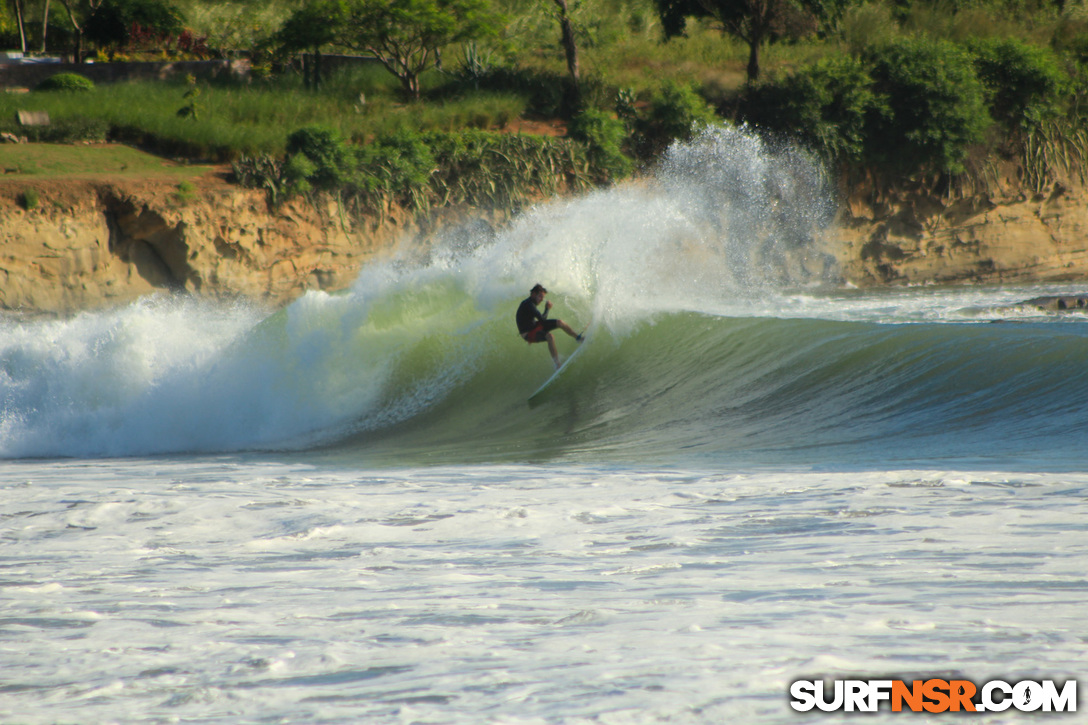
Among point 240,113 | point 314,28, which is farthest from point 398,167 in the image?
point 314,28

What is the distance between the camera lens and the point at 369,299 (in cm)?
1159

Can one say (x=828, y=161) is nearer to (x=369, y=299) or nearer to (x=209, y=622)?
(x=369, y=299)

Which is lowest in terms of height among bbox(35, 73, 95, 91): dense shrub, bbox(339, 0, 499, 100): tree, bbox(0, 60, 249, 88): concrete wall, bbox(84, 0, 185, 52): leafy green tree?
bbox(35, 73, 95, 91): dense shrub

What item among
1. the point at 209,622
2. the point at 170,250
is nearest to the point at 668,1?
the point at 170,250

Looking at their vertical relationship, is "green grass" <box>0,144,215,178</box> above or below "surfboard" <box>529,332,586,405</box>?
above

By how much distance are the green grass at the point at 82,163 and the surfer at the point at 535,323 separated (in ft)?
38.8

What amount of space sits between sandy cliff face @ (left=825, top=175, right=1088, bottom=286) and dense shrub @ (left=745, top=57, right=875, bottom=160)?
4.72 feet

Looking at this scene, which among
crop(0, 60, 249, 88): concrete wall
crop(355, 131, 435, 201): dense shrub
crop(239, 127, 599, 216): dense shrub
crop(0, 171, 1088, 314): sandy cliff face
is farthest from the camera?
crop(0, 60, 249, 88): concrete wall

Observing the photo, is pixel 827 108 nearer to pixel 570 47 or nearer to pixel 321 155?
pixel 570 47

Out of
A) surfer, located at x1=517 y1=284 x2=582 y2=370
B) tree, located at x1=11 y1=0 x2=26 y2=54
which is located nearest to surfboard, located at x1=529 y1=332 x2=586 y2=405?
surfer, located at x1=517 y1=284 x2=582 y2=370

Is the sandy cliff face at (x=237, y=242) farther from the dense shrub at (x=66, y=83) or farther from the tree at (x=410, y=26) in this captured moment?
the dense shrub at (x=66, y=83)

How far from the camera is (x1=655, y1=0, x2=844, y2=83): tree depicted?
25.3m

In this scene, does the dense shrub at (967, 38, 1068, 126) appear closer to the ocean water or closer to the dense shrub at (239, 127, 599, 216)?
the dense shrub at (239, 127, 599, 216)

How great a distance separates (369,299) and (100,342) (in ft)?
10.5
